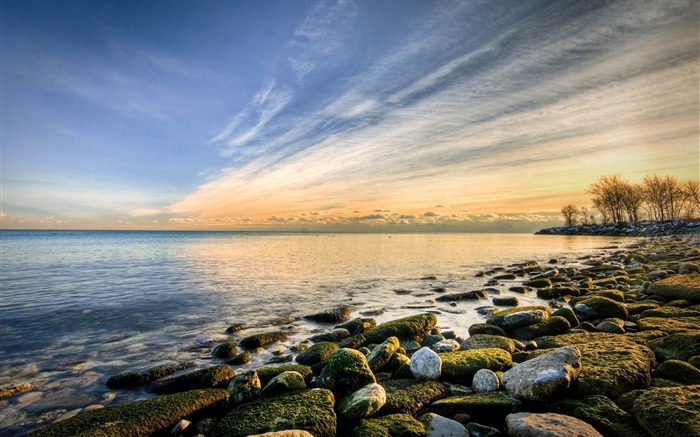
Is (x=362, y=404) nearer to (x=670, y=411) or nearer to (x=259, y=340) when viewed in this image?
(x=670, y=411)

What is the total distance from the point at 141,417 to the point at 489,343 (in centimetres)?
680

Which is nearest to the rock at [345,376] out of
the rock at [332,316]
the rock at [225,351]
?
the rock at [225,351]

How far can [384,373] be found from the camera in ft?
21.9

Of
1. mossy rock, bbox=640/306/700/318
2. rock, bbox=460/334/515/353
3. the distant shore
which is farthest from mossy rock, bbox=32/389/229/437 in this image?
the distant shore

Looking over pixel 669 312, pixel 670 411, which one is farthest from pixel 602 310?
pixel 670 411

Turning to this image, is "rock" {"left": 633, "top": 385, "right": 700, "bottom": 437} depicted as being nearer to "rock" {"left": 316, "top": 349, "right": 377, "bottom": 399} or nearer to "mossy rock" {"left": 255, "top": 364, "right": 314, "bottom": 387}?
"rock" {"left": 316, "top": 349, "right": 377, "bottom": 399}

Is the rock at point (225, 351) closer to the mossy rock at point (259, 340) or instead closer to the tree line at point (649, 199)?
the mossy rock at point (259, 340)

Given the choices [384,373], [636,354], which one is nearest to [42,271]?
[384,373]

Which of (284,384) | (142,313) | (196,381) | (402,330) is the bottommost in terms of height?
(142,313)

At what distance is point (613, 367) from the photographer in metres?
5.20

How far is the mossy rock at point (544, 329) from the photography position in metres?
8.62

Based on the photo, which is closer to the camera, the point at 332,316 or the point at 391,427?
the point at 391,427

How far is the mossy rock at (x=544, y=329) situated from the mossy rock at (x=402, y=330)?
2.31 m

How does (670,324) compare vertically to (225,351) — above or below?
above
